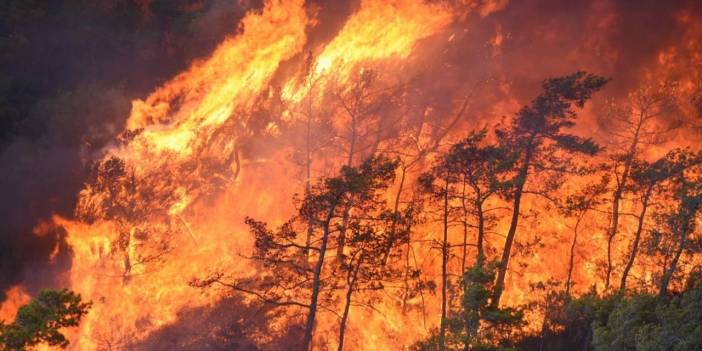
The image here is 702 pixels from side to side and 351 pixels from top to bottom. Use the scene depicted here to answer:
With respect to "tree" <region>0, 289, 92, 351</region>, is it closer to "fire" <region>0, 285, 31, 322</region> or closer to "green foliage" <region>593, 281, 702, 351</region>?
"green foliage" <region>593, 281, 702, 351</region>

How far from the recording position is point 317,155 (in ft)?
113

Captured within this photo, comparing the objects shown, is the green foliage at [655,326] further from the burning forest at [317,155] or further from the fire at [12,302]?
the fire at [12,302]

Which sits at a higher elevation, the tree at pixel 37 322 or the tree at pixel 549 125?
the tree at pixel 549 125

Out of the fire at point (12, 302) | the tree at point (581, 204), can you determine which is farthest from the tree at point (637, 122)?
the fire at point (12, 302)

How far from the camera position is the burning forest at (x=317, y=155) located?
28328 millimetres

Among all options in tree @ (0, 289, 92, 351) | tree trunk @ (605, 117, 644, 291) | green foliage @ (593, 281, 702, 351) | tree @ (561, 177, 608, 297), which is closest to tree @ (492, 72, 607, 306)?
tree @ (561, 177, 608, 297)

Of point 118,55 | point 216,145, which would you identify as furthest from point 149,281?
point 118,55

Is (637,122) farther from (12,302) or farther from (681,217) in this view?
(12,302)

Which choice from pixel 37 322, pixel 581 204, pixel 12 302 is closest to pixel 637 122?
pixel 581 204

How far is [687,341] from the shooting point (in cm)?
1287

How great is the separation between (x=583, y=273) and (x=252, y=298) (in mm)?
18880

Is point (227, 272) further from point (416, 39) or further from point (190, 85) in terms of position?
point (416, 39)

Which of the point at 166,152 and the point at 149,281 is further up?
the point at 166,152

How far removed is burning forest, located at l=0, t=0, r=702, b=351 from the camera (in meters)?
28.3
